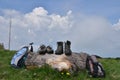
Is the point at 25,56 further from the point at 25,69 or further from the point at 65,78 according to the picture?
the point at 65,78

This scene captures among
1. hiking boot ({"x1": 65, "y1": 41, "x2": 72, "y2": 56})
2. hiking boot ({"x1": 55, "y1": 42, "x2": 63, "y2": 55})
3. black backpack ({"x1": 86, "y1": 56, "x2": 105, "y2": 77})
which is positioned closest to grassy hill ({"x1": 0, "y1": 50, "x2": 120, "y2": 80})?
black backpack ({"x1": 86, "y1": 56, "x2": 105, "y2": 77})

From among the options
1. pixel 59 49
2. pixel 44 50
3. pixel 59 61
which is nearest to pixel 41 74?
pixel 59 61

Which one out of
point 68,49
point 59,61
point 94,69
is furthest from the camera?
point 68,49

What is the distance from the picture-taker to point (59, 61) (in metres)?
17.0

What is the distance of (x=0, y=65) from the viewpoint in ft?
59.6

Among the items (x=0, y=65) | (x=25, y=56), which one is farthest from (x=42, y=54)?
(x=0, y=65)

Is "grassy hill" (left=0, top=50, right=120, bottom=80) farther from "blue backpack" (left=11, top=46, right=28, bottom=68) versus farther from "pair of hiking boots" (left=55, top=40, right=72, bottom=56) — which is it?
"pair of hiking boots" (left=55, top=40, right=72, bottom=56)

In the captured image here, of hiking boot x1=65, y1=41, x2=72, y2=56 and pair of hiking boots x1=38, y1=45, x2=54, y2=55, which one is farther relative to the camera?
pair of hiking boots x1=38, y1=45, x2=54, y2=55

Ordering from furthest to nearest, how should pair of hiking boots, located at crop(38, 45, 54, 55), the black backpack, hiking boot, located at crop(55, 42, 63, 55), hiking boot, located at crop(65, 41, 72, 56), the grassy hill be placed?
pair of hiking boots, located at crop(38, 45, 54, 55), hiking boot, located at crop(55, 42, 63, 55), hiking boot, located at crop(65, 41, 72, 56), the black backpack, the grassy hill

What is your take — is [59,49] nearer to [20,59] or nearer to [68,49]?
[68,49]

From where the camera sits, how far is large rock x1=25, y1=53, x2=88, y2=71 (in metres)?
16.7

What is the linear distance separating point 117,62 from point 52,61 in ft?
15.2

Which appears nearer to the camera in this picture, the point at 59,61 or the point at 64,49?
the point at 59,61

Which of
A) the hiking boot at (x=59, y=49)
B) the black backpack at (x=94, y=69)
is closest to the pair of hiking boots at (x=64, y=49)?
the hiking boot at (x=59, y=49)
